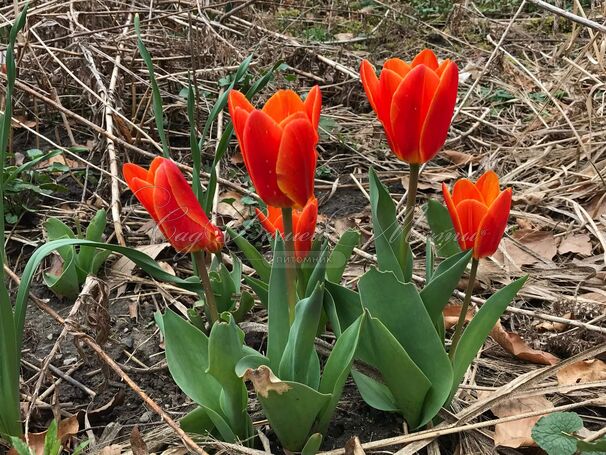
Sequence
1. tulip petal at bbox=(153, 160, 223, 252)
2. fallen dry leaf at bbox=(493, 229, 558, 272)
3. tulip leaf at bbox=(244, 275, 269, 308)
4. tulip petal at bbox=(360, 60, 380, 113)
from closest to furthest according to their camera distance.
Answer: tulip petal at bbox=(153, 160, 223, 252) < tulip petal at bbox=(360, 60, 380, 113) < tulip leaf at bbox=(244, 275, 269, 308) < fallen dry leaf at bbox=(493, 229, 558, 272)

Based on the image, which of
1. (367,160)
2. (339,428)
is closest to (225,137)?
(339,428)

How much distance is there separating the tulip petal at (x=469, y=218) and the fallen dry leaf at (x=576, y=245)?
1028 mm

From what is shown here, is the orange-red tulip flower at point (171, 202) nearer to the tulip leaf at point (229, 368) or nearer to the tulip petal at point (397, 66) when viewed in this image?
the tulip leaf at point (229, 368)

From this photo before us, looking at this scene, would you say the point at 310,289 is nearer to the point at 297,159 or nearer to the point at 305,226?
the point at 305,226

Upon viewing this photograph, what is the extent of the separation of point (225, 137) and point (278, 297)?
0.51 m

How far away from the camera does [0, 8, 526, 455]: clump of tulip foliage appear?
109 cm

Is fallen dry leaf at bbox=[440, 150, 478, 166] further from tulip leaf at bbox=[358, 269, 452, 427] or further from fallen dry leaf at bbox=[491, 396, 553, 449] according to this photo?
tulip leaf at bbox=[358, 269, 452, 427]

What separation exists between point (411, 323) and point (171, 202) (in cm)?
49

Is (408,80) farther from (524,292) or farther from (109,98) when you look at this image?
(109,98)

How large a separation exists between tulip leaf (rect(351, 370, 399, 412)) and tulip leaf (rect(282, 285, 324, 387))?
0.15 m

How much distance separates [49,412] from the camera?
1575mm

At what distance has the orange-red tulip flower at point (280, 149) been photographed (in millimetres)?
999

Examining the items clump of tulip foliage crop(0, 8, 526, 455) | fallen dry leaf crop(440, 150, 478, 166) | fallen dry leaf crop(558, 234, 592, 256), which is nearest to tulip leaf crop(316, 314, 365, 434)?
clump of tulip foliage crop(0, 8, 526, 455)

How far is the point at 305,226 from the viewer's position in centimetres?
133
